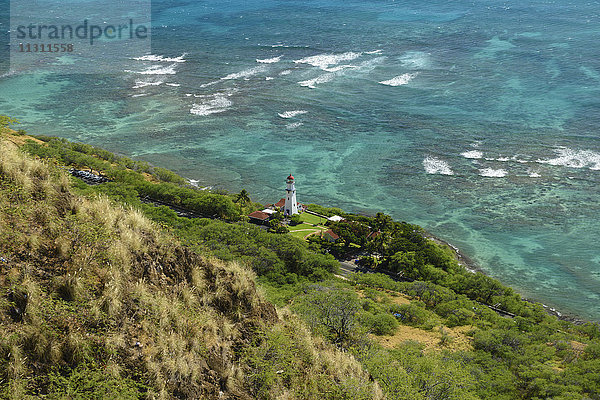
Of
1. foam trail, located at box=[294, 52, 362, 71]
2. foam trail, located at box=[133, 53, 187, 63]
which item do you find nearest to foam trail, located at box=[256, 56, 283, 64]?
foam trail, located at box=[294, 52, 362, 71]

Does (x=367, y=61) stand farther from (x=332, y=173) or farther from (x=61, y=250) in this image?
(x=61, y=250)

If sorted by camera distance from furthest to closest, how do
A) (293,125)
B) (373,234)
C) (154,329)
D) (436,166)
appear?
(293,125)
(436,166)
(373,234)
(154,329)

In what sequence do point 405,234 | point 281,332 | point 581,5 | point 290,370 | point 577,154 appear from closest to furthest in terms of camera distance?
point 290,370 < point 281,332 < point 405,234 < point 577,154 < point 581,5

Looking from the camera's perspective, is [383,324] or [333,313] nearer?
[333,313]

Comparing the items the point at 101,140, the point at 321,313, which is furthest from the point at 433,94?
the point at 321,313

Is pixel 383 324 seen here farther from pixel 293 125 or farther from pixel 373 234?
pixel 293 125

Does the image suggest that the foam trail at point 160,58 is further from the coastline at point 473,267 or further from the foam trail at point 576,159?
the coastline at point 473,267

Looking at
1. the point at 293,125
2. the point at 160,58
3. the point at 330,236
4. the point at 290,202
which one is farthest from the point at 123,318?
the point at 160,58

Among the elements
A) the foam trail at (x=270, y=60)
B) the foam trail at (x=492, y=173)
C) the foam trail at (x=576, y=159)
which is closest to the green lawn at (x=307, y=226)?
the foam trail at (x=492, y=173)
